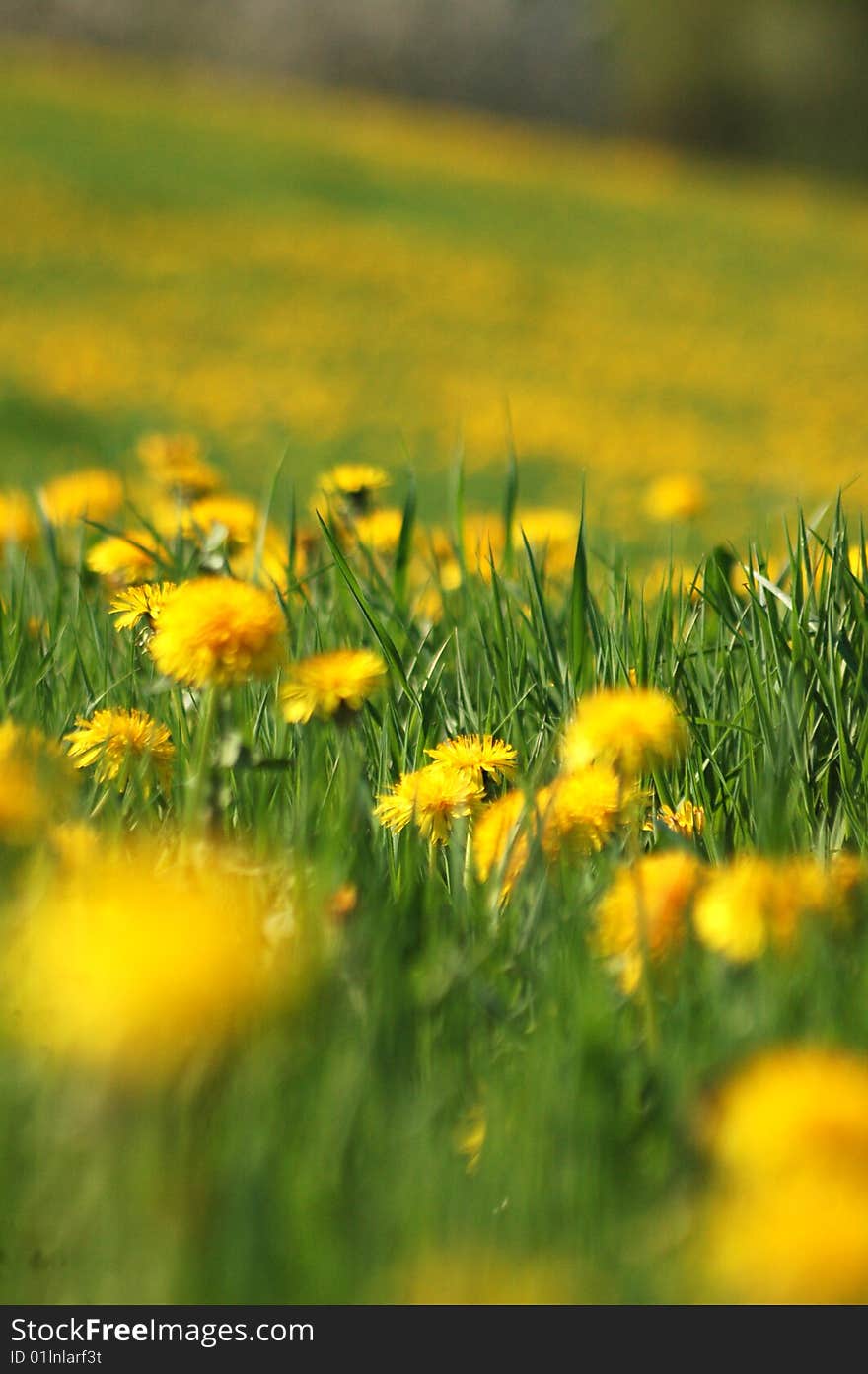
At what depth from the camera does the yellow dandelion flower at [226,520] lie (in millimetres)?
1756

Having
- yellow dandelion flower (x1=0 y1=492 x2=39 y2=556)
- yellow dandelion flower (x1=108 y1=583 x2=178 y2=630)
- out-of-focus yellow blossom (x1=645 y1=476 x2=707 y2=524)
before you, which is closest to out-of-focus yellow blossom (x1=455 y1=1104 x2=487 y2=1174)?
yellow dandelion flower (x1=108 y1=583 x2=178 y2=630)

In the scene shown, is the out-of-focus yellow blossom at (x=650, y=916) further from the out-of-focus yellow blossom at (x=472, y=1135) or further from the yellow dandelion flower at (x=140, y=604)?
the yellow dandelion flower at (x=140, y=604)

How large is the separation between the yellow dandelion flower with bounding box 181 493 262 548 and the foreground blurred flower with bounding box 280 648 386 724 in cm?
57

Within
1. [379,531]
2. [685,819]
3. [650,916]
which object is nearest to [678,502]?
[379,531]

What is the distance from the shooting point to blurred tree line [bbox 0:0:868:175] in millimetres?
33688

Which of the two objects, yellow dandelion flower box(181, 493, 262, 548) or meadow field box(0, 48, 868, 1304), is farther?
yellow dandelion flower box(181, 493, 262, 548)

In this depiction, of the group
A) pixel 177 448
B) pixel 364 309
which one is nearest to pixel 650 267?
pixel 364 309

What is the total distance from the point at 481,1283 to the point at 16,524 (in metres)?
1.65

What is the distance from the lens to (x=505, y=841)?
1077 mm

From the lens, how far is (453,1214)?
72 centimetres

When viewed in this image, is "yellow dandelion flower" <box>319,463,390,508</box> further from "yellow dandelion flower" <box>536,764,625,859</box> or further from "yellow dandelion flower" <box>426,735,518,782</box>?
"yellow dandelion flower" <box>536,764,625,859</box>

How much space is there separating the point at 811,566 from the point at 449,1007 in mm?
917

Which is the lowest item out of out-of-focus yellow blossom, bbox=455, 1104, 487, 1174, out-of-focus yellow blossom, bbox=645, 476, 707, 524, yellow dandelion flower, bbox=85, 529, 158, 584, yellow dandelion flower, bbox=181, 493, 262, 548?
out-of-focus yellow blossom, bbox=455, 1104, 487, 1174

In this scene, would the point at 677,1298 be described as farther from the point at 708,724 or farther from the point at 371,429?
the point at 371,429
